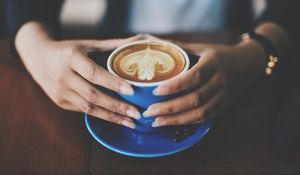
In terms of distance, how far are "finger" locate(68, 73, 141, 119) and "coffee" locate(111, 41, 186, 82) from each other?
0.15 ft

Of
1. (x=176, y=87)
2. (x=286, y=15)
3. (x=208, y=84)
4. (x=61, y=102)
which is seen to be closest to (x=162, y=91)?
(x=176, y=87)

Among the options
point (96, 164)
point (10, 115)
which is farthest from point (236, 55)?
point (10, 115)

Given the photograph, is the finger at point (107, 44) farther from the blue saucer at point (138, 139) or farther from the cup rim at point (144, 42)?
the blue saucer at point (138, 139)

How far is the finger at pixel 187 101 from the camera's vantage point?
586mm

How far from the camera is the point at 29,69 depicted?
2.55ft

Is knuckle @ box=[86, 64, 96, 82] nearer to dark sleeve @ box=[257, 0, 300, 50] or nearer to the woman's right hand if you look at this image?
the woman's right hand

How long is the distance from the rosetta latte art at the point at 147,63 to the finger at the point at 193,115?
8cm

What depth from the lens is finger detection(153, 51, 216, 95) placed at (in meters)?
0.56

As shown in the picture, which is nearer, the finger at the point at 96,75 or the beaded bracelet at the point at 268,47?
the finger at the point at 96,75

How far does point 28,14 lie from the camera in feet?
2.81

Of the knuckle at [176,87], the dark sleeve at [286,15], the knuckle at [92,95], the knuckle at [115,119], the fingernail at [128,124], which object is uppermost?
the dark sleeve at [286,15]

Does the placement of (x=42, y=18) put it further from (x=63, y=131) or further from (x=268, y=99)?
(x=268, y=99)

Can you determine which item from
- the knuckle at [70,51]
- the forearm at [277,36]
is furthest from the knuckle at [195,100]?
the forearm at [277,36]

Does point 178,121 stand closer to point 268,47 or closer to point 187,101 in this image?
point 187,101
